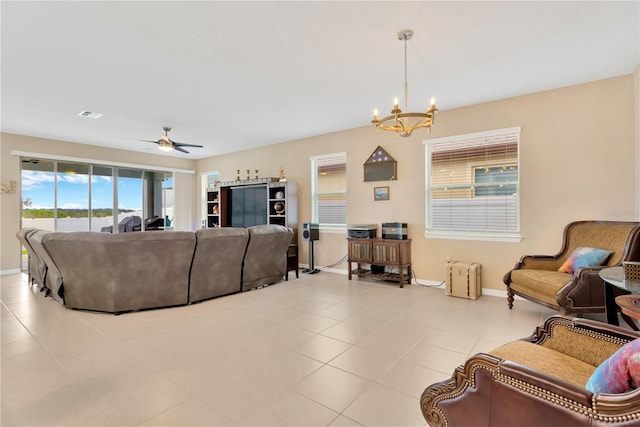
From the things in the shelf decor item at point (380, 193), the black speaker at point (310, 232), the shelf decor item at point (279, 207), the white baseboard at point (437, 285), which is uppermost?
the shelf decor item at point (380, 193)

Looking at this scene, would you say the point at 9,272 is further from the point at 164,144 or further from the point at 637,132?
the point at 637,132

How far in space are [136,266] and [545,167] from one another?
5.17m

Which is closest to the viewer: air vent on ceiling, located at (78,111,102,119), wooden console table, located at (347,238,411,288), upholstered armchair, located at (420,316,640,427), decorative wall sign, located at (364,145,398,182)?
upholstered armchair, located at (420,316,640,427)

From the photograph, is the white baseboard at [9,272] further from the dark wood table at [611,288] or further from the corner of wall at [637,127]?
the corner of wall at [637,127]

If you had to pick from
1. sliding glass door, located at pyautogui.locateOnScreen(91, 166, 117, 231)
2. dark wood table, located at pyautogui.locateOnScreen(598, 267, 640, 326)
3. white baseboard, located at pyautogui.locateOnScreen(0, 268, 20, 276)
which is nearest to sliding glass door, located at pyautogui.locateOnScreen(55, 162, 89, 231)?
sliding glass door, located at pyautogui.locateOnScreen(91, 166, 117, 231)

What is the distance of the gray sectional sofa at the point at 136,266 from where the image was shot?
11.4ft

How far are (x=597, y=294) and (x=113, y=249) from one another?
4.94m

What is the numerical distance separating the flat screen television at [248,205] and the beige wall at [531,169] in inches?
65.4

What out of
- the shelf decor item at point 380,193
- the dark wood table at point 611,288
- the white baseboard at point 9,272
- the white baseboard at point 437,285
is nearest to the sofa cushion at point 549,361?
the dark wood table at point 611,288

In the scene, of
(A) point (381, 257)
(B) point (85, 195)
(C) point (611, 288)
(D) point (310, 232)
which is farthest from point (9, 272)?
(C) point (611, 288)

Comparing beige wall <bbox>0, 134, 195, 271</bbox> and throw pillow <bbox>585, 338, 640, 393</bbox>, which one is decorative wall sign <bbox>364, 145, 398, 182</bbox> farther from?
beige wall <bbox>0, 134, 195, 271</bbox>

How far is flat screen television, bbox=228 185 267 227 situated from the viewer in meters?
6.83

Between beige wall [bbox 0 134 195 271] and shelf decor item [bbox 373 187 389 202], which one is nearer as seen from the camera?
shelf decor item [bbox 373 187 389 202]

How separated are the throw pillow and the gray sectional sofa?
147 inches
